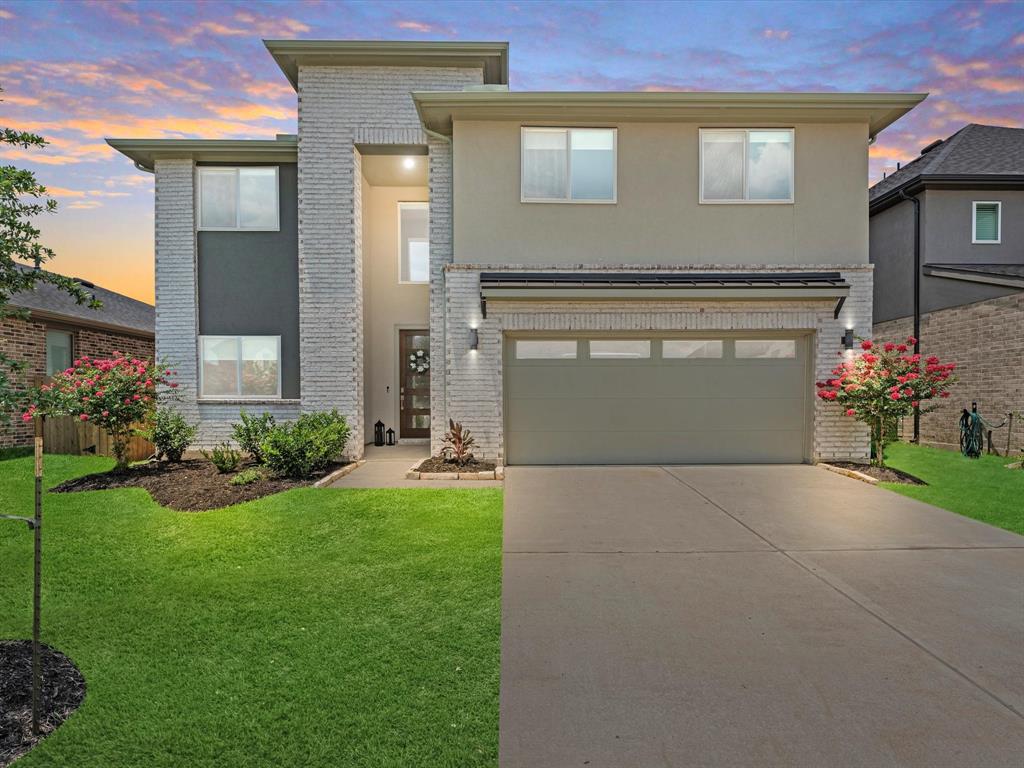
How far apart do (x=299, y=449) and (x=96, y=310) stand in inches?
371

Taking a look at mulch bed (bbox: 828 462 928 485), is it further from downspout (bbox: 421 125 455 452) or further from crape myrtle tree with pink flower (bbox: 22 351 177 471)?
crape myrtle tree with pink flower (bbox: 22 351 177 471)

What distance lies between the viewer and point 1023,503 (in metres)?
7.06

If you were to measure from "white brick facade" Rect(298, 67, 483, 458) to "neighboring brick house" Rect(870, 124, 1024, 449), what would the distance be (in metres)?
12.3

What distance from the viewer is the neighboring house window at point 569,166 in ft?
31.3

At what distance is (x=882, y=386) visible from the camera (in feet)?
28.7

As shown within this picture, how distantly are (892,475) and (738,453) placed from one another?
7.65 ft

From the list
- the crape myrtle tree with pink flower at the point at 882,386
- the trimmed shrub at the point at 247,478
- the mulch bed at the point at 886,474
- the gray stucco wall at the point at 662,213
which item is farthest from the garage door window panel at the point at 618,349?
the trimmed shrub at the point at 247,478

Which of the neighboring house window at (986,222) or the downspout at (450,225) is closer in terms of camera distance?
the downspout at (450,225)

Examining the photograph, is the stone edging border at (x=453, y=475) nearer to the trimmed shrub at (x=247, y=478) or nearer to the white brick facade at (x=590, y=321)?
the white brick facade at (x=590, y=321)

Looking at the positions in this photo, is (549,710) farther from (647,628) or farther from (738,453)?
(738,453)

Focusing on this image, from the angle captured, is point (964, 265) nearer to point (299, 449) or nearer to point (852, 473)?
point (852, 473)

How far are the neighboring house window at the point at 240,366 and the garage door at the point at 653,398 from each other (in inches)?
195

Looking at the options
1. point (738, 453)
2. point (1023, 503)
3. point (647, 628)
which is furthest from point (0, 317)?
point (1023, 503)

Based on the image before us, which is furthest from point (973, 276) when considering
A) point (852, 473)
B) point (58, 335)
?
point (58, 335)
